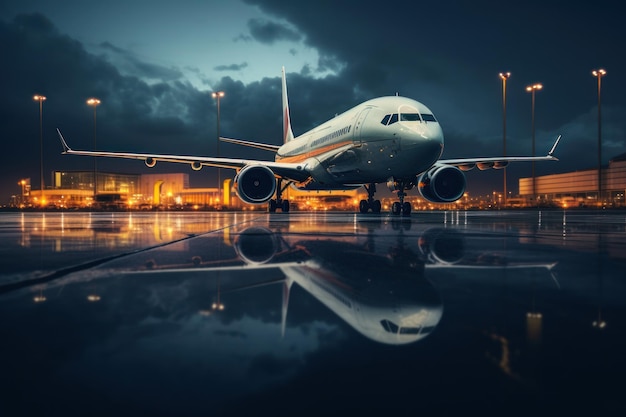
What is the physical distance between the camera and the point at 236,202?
2950 inches

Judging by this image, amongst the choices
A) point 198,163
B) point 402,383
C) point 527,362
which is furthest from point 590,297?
point 198,163

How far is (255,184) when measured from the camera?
21.0m

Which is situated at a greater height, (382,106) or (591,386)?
(382,106)

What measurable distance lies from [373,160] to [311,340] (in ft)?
54.1

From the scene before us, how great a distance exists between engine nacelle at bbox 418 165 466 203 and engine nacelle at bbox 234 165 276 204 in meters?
6.74

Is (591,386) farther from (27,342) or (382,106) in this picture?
(382,106)

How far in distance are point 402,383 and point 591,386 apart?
2.91 feet

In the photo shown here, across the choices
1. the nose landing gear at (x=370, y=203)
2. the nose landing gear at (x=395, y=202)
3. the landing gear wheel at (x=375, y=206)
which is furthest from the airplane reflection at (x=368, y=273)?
the landing gear wheel at (x=375, y=206)

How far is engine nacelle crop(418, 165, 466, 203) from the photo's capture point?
20.3m

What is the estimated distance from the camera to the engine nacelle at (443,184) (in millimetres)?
20266

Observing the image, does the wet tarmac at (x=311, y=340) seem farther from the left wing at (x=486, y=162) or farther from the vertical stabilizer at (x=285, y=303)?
the left wing at (x=486, y=162)

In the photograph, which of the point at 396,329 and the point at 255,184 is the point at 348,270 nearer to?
the point at 396,329

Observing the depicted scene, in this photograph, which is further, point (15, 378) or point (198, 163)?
point (198, 163)

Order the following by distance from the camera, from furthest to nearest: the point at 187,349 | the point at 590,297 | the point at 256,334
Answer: the point at 590,297 < the point at 256,334 < the point at 187,349
